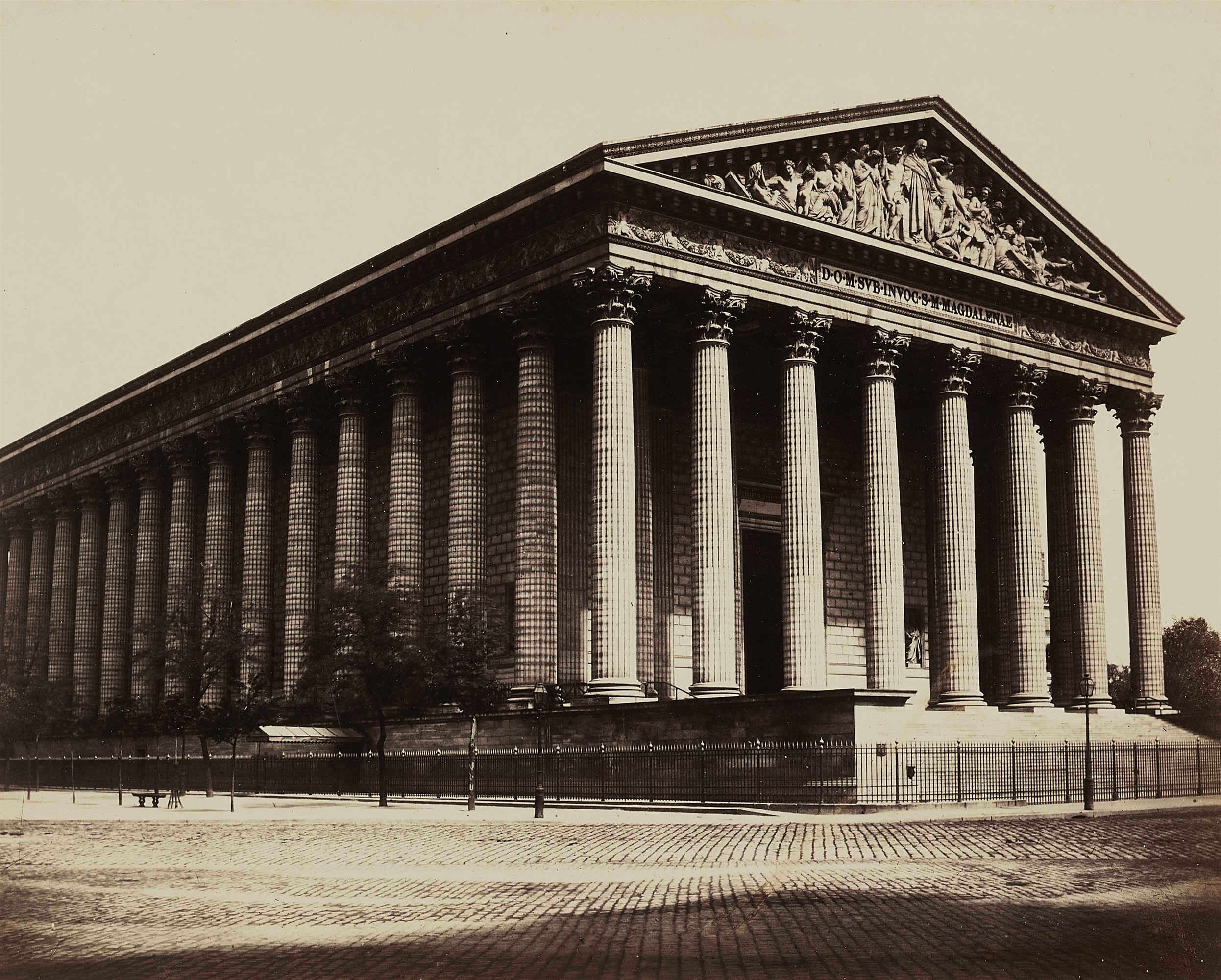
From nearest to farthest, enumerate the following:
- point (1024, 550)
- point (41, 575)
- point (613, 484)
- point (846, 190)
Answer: point (613, 484)
point (846, 190)
point (1024, 550)
point (41, 575)

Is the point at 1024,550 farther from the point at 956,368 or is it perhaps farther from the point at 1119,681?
the point at 1119,681

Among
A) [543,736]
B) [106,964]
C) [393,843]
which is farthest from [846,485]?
[106,964]

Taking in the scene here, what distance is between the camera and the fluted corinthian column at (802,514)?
39.3m

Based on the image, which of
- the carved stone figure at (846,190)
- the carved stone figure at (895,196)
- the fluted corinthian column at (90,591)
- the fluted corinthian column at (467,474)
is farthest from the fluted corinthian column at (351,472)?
the fluted corinthian column at (90,591)

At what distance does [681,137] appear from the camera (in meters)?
37.8

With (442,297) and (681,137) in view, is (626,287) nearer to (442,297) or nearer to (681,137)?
(681,137)

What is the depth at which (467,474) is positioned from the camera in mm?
41781

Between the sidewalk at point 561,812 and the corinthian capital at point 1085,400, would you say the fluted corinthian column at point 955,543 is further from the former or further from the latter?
the sidewalk at point 561,812

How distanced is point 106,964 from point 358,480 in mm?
36851

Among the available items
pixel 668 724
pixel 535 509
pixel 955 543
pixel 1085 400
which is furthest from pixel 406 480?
pixel 1085 400

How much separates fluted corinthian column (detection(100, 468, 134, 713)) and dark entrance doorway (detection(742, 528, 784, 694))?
1145 inches

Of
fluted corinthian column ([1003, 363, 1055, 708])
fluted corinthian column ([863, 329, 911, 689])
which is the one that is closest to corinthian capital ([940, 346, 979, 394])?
fluted corinthian column ([863, 329, 911, 689])

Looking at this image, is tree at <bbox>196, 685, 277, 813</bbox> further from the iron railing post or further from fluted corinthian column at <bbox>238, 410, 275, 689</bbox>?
the iron railing post

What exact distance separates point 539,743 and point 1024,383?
887 inches
